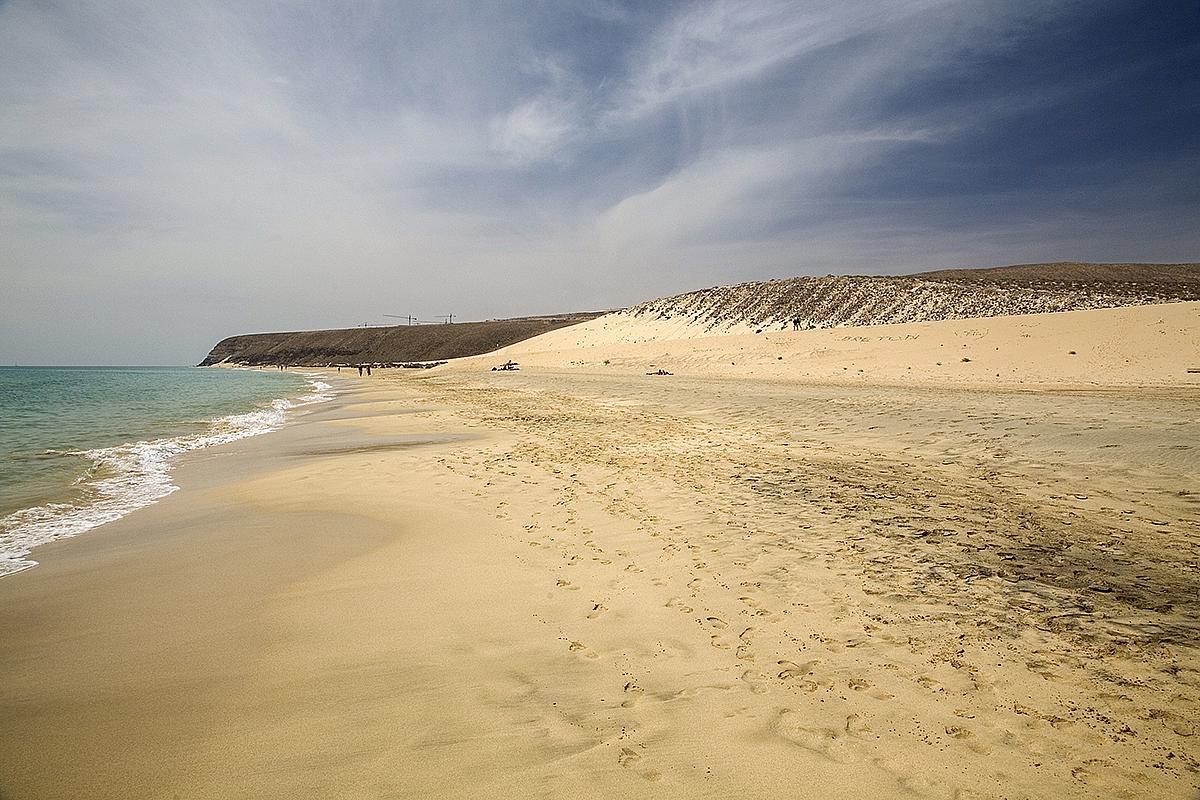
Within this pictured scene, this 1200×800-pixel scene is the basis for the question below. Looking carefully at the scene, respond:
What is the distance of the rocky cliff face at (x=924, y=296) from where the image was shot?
106 feet

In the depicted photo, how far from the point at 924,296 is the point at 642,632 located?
4244cm

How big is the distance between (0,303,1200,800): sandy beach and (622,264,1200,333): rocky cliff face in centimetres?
3144

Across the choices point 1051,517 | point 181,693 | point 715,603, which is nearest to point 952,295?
point 1051,517

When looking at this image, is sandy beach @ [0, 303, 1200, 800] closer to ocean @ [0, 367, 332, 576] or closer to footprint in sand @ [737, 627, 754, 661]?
footprint in sand @ [737, 627, 754, 661]

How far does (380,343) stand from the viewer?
106m

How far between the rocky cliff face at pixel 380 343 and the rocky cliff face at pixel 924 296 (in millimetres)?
44546

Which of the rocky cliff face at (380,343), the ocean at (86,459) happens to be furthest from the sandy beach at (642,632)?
the rocky cliff face at (380,343)

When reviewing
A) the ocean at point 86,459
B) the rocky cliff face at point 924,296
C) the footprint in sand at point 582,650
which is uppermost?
the rocky cliff face at point 924,296

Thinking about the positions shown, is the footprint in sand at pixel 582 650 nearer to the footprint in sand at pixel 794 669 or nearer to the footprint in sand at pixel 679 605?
the footprint in sand at pixel 679 605

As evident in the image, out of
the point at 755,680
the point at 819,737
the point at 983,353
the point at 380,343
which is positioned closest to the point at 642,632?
the point at 755,680

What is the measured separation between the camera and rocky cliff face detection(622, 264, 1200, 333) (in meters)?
32.4

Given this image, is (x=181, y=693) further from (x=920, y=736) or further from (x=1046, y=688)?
(x=1046, y=688)

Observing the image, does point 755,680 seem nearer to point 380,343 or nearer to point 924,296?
point 924,296

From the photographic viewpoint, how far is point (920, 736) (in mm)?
2328
